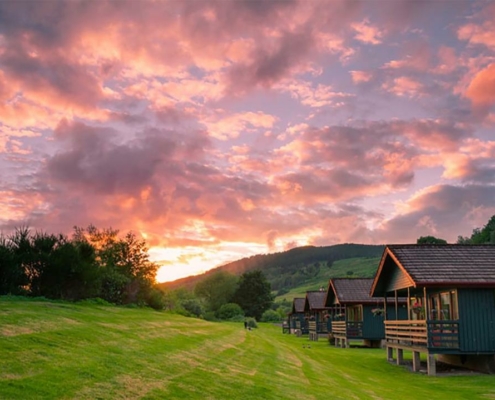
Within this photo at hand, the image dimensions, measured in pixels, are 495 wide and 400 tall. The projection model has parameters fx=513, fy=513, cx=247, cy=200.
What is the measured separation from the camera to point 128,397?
918 cm

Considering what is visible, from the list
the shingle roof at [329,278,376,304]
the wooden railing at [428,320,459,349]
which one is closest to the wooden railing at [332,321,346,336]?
the shingle roof at [329,278,376,304]

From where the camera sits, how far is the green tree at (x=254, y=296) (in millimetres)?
119000

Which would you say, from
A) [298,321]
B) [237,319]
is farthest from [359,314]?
[237,319]

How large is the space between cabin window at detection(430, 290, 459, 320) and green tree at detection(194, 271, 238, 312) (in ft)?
321

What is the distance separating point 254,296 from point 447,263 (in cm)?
9710

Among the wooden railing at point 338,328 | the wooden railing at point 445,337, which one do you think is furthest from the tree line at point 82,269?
the wooden railing at point 445,337

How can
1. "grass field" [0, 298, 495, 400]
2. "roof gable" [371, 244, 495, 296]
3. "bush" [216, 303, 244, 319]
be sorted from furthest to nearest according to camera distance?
"bush" [216, 303, 244, 319]
"roof gable" [371, 244, 495, 296]
"grass field" [0, 298, 495, 400]

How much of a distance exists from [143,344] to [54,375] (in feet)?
20.4

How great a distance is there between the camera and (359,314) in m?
45.5

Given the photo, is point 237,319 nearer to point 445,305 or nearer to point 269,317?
point 269,317

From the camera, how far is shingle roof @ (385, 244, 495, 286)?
904 inches

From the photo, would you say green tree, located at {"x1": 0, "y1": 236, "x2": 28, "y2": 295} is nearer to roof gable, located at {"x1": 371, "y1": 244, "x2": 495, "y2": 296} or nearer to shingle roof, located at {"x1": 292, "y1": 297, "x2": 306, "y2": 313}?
roof gable, located at {"x1": 371, "y1": 244, "x2": 495, "y2": 296}

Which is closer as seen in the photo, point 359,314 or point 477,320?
point 477,320

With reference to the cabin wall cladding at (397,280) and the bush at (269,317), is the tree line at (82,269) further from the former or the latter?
the bush at (269,317)
